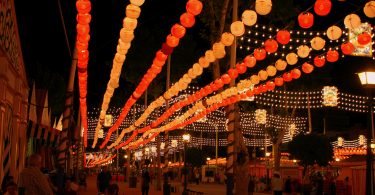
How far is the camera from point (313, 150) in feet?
106

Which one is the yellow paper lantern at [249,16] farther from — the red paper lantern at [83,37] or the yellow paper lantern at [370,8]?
the red paper lantern at [83,37]

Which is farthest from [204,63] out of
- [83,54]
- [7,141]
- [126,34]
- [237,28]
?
[7,141]

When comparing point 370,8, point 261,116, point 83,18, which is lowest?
point 261,116

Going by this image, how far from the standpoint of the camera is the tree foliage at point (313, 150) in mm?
32219

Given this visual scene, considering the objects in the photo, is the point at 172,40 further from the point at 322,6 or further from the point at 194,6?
the point at 322,6

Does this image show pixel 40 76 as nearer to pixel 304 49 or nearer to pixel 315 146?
pixel 315 146

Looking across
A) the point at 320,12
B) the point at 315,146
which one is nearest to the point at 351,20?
the point at 320,12

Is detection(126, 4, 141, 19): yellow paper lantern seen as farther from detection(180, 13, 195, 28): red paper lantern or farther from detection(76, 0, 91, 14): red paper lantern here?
detection(180, 13, 195, 28): red paper lantern

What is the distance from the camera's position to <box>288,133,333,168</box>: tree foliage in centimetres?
3222

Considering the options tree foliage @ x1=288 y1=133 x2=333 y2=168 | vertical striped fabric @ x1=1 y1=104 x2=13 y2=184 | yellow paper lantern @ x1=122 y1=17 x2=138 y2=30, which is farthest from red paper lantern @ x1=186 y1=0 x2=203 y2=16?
tree foliage @ x1=288 y1=133 x2=333 y2=168

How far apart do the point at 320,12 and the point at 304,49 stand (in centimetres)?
417

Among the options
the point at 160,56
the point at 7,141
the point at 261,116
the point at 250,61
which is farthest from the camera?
the point at 261,116

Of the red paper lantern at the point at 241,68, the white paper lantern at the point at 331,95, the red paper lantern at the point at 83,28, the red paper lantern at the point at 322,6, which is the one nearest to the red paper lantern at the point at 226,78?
the red paper lantern at the point at 241,68

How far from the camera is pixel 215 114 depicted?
49781mm
